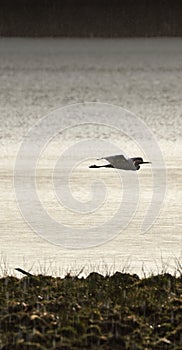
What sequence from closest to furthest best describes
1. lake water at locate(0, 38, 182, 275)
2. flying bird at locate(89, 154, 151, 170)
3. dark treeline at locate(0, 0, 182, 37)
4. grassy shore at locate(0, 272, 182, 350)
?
grassy shore at locate(0, 272, 182, 350), lake water at locate(0, 38, 182, 275), flying bird at locate(89, 154, 151, 170), dark treeline at locate(0, 0, 182, 37)

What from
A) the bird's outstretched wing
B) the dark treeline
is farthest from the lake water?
the dark treeline

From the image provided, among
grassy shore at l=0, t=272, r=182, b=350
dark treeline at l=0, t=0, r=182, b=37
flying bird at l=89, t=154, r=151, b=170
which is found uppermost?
dark treeline at l=0, t=0, r=182, b=37

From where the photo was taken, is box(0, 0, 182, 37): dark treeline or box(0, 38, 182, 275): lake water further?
box(0, 0, 182, 37): dark treeline

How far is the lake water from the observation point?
3799 mm

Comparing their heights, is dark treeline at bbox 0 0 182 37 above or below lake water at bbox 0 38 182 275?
above

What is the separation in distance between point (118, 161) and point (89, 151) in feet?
0.96

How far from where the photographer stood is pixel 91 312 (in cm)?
284

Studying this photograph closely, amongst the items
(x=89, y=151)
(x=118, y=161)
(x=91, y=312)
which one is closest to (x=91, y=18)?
(x=89, y=151)

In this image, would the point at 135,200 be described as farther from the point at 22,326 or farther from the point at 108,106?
the point at 108,106

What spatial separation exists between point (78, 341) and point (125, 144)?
3.50 meters

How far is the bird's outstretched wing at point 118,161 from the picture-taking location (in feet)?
17.7

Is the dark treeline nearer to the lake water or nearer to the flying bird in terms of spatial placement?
the lake water

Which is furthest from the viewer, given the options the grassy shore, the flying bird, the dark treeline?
the dark treeline

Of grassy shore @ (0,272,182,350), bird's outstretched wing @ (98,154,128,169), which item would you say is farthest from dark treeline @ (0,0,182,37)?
grassy shore @ (0,272,182,350)
